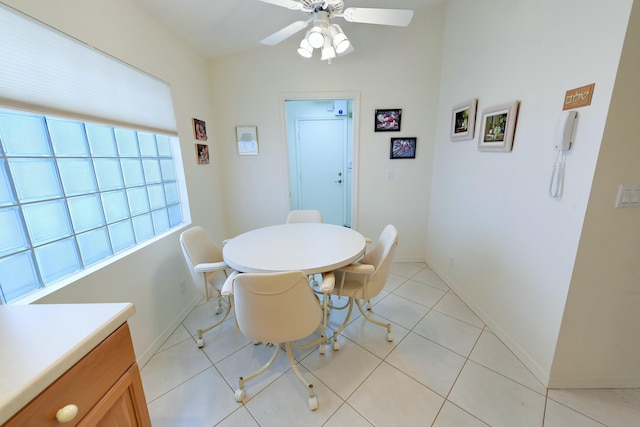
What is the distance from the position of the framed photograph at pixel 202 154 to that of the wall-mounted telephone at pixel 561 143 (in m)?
2.67

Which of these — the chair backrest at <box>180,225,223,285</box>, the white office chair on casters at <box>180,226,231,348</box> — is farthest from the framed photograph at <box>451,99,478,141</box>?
the chair backrest at <box>180,225,223,285</box>

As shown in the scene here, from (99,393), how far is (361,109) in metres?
2.84

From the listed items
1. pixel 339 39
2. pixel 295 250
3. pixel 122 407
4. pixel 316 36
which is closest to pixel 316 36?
pixel 316 36

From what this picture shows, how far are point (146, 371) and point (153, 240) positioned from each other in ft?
2.80

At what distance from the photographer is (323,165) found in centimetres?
417

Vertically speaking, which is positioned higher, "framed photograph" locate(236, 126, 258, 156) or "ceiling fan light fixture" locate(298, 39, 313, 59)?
"ceiling fan light fixture" locate(298, 39, 313, 59)

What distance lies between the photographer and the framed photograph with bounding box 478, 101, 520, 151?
→ 165cm

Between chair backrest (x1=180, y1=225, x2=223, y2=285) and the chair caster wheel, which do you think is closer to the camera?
the chair caster wheel

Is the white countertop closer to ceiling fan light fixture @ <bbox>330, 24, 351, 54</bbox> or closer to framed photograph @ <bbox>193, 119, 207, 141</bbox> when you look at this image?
ceiling fan light fixture @ <bbox>330, 24, 351, 54</bbox>

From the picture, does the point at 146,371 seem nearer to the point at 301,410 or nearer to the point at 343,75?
the point at 301,410

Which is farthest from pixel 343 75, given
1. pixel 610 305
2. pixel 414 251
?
pixel 610 305

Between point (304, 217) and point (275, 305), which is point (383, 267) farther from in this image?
point (304, 217)

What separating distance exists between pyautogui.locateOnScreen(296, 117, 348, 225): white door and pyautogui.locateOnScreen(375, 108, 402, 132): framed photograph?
1375 mm

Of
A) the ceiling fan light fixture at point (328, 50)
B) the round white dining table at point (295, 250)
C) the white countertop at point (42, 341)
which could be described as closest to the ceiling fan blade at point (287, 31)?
the ceiling fan light fixture at point (328, 50)
